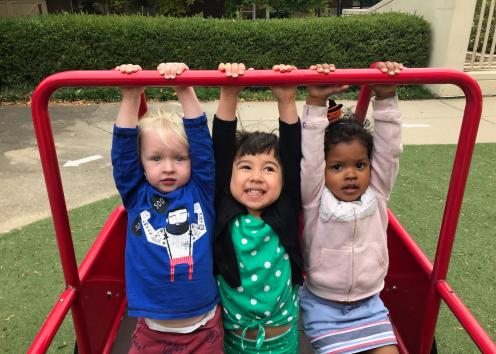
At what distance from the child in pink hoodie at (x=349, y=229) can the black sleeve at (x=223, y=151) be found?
0.25 metres

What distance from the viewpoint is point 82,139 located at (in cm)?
509

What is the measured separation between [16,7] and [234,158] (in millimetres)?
11826

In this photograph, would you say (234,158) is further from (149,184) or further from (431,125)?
(431,125)

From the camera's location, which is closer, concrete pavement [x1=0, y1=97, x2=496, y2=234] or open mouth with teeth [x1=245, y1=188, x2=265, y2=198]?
open mouth with teeth [x1=245, y1=188, x2=265, y2=198]

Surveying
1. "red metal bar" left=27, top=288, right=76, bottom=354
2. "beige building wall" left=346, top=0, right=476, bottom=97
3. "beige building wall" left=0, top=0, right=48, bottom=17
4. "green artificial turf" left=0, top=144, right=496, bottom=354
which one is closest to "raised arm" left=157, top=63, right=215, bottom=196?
"red metal bar" left=27, top=288, right=76, bottom=354

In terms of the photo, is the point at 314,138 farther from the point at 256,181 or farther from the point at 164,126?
the point at 164,126

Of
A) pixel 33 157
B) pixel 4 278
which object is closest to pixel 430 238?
pixel 4 278

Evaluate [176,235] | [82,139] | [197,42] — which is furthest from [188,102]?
Answer: [197,42]

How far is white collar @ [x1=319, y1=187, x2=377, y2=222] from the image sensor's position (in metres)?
1.61

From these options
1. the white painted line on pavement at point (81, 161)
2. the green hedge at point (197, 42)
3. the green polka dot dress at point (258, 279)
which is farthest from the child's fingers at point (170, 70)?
the green hedge at point (197, 42)

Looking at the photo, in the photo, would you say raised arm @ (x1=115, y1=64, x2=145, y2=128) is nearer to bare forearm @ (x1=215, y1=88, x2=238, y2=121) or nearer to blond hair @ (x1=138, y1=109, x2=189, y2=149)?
blond hair @ (x1=138, y1=109, x2=189, y2=149)

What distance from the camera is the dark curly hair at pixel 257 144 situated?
162 cm

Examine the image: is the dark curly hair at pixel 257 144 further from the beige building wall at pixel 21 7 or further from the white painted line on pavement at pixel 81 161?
the beige building wall at pixel 21 7

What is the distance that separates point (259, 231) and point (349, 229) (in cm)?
32
